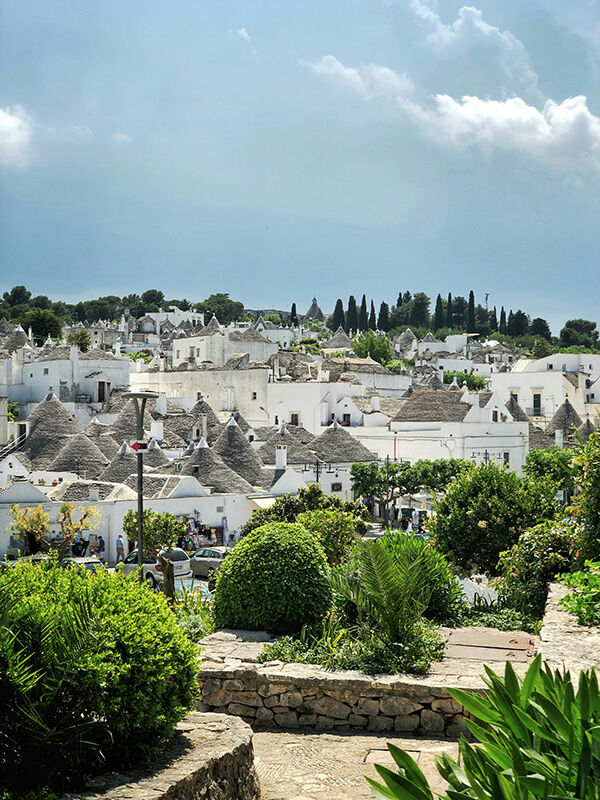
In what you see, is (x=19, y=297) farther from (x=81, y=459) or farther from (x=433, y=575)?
(x=433, y=575)

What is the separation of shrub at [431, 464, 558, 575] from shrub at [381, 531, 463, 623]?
8.63 feet

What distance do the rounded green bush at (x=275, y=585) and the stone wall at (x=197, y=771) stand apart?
3.31 metres

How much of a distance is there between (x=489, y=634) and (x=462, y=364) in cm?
10009

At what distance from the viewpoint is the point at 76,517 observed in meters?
33.1

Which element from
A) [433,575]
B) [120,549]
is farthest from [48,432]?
[433,575]

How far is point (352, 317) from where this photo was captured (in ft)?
433

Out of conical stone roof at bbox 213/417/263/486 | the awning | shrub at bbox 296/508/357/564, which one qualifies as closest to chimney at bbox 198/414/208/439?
conical stone roof at bbox 213/417/263/486

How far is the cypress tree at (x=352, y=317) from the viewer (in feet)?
431

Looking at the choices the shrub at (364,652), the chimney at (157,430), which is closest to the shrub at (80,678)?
the shrub at (364,652)

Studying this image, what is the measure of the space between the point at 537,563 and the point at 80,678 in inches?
326

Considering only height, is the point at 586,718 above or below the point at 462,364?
below

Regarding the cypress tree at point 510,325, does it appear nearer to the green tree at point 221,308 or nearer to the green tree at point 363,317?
the green tree at point 363,317

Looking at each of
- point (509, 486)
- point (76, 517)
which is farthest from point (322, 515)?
point (76, 517)

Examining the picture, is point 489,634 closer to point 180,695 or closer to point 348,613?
point 348,613
